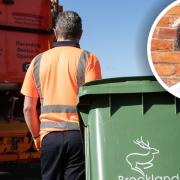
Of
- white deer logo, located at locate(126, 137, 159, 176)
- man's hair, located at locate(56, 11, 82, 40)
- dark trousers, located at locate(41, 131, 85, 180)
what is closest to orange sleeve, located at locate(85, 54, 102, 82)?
man's hair, located at locate(56, 11, 82, 40)

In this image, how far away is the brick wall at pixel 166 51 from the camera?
345 centimetres

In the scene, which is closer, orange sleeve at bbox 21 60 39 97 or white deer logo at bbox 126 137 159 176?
white deer logo at bbox 126 137 159 176

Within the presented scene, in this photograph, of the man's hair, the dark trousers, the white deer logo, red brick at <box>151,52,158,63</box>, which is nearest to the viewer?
red brick at <box>151,52,158,63</box>

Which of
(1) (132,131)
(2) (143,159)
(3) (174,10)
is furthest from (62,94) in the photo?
(3) (174,10)

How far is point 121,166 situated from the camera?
145 inches

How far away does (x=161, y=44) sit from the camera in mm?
3471

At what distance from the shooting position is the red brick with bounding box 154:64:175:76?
345 cm

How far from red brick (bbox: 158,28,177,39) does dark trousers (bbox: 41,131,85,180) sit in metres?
0.95

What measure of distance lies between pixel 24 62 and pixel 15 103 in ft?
1.93

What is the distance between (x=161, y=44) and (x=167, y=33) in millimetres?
73

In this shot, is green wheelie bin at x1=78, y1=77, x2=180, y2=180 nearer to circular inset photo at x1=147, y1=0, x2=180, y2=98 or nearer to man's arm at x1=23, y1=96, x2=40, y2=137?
circular inset photo at x1=147, y1=0, x2=180, y2=98

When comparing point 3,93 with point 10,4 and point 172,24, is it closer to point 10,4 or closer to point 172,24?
point 10,4

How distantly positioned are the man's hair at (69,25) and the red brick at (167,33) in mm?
829

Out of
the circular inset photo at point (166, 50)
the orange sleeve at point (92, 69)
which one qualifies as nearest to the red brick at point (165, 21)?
the circular inset photo at point (166, 50)
